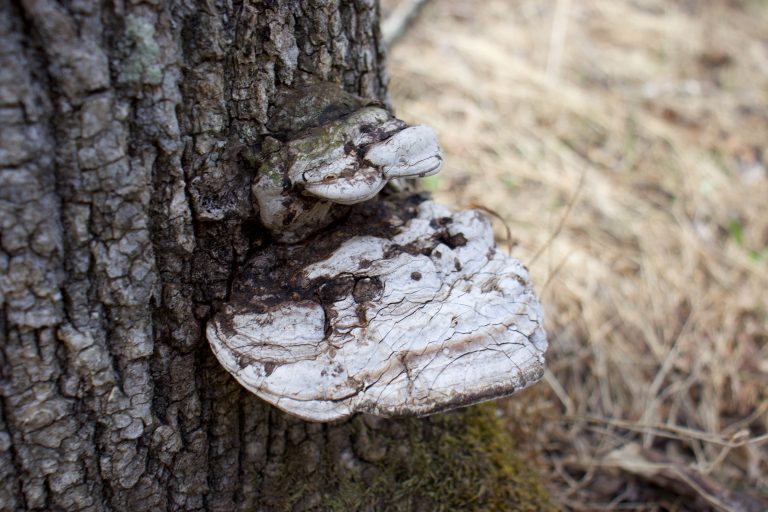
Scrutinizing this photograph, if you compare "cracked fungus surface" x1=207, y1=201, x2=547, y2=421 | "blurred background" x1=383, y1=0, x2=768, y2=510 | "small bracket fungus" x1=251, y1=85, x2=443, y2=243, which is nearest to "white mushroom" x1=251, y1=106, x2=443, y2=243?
"small bracket fungus" x1=251, y1=85, x2=443, y2=243

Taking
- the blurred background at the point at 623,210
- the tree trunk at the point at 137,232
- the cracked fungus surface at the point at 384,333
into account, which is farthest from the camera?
the blurred background at the point at 623,210

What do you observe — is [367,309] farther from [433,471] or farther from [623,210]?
[623,210]

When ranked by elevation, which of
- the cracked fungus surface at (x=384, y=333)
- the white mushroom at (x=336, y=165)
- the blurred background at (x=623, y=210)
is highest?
the white mushroom at (x=336, y=165)

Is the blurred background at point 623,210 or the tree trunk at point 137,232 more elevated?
the tree trunk at point 137,232

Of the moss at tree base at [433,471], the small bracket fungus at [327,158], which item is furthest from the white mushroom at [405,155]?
the moss at tree base at [433,471]

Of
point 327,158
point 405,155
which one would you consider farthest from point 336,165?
point 405,155

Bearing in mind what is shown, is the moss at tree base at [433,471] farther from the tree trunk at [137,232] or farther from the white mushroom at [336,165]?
the white mushroom at [336,165]

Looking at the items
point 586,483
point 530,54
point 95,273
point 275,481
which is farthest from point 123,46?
point 530,54
